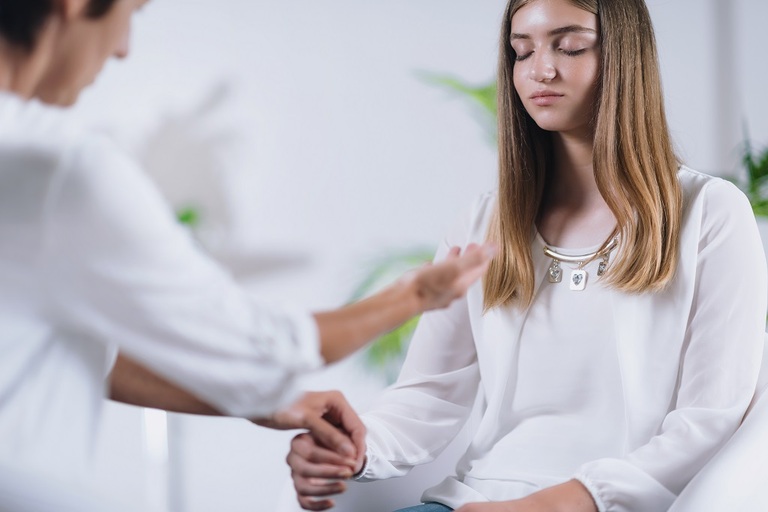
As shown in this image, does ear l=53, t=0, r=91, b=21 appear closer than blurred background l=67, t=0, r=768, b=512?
Yes

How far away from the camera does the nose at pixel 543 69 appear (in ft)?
5.07

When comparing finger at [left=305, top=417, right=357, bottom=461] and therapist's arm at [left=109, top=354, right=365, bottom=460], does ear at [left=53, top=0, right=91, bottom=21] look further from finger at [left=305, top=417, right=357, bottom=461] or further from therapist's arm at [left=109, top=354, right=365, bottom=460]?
finger at [left=305, top=417, right=357, bottom=461]

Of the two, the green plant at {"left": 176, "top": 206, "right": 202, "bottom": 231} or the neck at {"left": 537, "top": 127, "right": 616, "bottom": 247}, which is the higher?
the neck at {"left": 537, "top": 127, "right": 616, "bottom": 247}

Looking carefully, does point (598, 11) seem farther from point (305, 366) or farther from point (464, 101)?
point (464, 101)

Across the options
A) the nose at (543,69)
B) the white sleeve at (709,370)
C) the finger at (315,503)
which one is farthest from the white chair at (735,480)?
the nose at (543,69)

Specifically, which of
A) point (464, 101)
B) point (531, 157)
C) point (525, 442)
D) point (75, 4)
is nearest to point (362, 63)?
point (464, 101)

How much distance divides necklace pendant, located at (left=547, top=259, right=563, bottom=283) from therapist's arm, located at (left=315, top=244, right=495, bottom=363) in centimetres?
60

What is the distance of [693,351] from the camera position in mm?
1438

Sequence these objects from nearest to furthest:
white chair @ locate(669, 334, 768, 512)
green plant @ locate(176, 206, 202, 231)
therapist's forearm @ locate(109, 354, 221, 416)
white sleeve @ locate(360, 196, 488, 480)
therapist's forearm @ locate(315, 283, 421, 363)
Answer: therapist's forearm @ locate(315, 283, 421, 363) < therapist's forearm @ locate(109, 354, 221, 416) < white chair @ locate(669, 334, 768, 512) < white sleeve @ locate(360, 196, 488, 480) < green plant @ locate(176, 206, 202, 231)

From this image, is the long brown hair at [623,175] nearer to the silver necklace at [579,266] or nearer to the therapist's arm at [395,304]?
the silver necklace at [579,266]

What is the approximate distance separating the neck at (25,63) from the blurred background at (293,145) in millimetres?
2548

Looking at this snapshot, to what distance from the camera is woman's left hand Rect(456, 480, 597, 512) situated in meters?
1.32

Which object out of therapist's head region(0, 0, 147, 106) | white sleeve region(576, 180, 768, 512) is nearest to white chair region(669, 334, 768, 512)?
white sleeve region(576, 180, 768, 512)

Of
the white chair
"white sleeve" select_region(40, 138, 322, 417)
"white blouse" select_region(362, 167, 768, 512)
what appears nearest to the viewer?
"white sleeve" select_region(40, 138, 322, 417)
